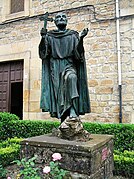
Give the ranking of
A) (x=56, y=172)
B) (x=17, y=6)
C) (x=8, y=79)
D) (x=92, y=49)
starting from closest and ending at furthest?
1. (x=56, y=172)
2. (x=92, y=49)
3. (x=8, y=79)
4. (x=17, y=6)

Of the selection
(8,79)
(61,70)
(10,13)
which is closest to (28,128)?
(8,79)

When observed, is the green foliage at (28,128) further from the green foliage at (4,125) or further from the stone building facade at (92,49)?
the stone building facade at (92,49)

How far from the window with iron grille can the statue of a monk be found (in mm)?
6377

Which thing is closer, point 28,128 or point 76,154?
point 76,154

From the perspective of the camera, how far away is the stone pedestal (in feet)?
8.48

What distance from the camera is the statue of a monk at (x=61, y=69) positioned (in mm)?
3225

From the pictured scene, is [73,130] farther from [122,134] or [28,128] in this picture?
[28,128]

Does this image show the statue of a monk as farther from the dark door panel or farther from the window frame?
the window frame

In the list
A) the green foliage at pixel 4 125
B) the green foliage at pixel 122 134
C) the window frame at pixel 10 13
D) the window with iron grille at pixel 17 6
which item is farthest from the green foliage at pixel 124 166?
the window with iron grille at pixel 17 6

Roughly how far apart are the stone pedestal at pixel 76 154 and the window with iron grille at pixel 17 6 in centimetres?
733

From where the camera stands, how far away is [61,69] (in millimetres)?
3275

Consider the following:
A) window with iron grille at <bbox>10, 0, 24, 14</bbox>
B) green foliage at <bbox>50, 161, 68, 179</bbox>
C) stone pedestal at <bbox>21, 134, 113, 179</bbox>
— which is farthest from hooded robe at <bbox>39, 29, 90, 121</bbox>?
window with iron grille at <bbox>10, 0, 24, 14</bbox>

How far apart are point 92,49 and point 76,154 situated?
5.17 meters

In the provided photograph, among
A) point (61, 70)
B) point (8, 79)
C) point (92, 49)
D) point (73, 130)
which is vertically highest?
point (92, 49)
